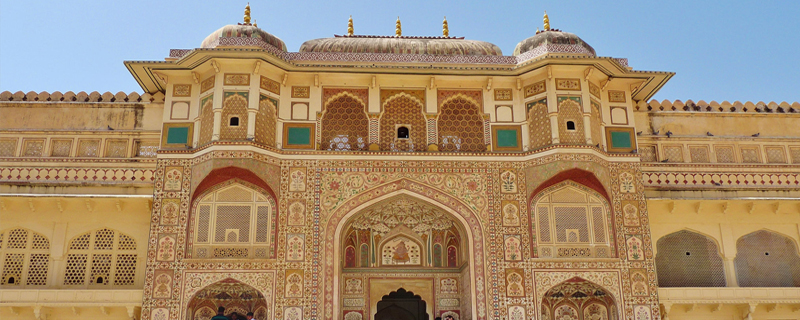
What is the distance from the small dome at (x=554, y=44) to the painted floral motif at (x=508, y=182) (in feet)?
7.33

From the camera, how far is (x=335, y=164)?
1266cm

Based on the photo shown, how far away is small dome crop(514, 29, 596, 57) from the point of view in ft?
43.2

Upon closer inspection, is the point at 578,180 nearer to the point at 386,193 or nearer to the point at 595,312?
the point at 595,312

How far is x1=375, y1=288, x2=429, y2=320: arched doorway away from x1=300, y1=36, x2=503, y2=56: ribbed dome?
14.9 feet

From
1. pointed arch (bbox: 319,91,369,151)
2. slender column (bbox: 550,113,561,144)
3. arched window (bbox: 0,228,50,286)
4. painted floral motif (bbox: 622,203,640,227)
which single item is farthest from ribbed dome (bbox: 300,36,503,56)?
arched window (bbox: 0,228,50,286)

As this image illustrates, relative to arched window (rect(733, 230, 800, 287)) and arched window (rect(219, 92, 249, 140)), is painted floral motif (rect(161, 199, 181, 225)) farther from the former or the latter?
arched window (rect(733, 230, 800, 287))

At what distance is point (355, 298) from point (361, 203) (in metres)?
1.99

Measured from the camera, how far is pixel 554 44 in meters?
13.2

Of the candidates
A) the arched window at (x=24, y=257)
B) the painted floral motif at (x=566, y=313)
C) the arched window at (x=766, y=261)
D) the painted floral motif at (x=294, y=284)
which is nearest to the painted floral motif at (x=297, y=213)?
the painted floral motif at (x=294, y=284)

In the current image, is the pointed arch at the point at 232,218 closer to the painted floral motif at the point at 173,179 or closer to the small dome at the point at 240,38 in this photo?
the painted floral motif at the point at 173,179

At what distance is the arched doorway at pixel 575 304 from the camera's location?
42.1 ft

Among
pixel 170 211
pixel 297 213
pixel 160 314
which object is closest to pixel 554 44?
pixel 297 213

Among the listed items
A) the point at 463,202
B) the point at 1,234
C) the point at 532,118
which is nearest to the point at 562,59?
the point at 532,118

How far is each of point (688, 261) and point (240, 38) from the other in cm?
882
